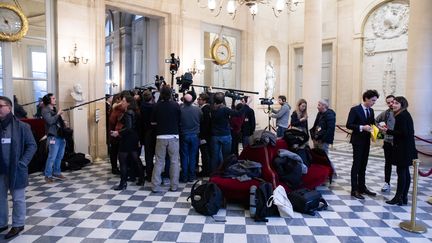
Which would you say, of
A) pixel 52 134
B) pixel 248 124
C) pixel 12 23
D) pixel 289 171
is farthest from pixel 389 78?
pixel 12 23

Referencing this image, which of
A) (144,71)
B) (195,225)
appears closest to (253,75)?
(144,71)

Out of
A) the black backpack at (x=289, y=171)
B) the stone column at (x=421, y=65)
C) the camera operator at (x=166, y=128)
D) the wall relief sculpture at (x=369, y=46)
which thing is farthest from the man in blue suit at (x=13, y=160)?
the wall relief sculpture at (x=369, y=46)

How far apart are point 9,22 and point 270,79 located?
31.3ft

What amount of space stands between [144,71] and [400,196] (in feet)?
29.1

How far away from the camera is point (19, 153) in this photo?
3768 mm

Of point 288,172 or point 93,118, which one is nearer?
point 288,172

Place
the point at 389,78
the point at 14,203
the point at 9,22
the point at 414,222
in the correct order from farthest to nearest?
the point at 389,78, the point at 9,22, the point at 414,222, the point at 14,203

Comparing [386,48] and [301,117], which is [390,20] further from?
[301,117]

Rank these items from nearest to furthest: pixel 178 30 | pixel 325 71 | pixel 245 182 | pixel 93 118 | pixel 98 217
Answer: pixel 98 217 < pixel 245 182 < pixel 93 118 < pixel 178 30 < pixel 325 71

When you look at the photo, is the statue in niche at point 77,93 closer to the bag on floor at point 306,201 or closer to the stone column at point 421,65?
the bag on floor at point 306,201

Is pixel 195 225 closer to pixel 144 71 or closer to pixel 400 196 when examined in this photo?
pixel 400 196

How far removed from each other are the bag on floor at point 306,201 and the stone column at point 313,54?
574cm

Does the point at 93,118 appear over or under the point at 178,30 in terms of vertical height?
under

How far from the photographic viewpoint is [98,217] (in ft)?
14.9
